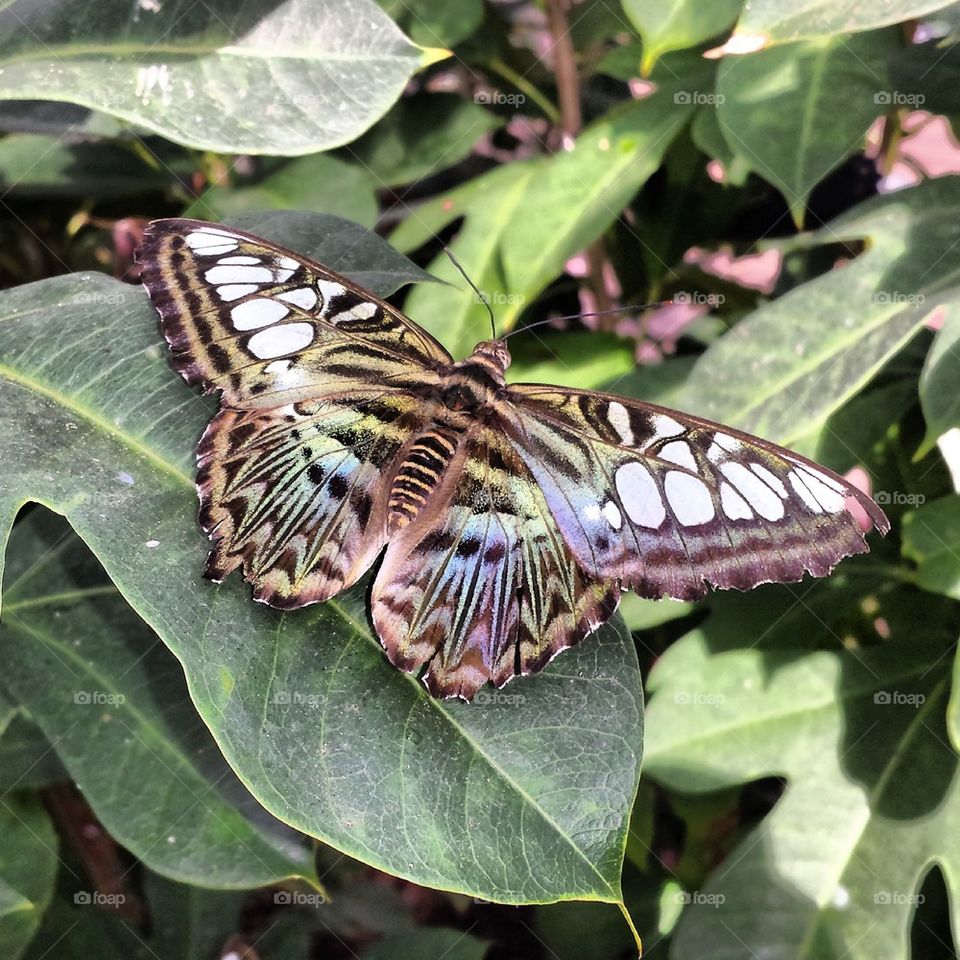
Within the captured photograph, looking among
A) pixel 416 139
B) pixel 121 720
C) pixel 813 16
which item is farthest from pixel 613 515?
pixel 416 139

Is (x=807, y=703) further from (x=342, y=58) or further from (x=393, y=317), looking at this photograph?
(x=342, y=58)

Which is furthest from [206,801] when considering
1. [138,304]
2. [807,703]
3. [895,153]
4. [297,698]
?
[895,153]
